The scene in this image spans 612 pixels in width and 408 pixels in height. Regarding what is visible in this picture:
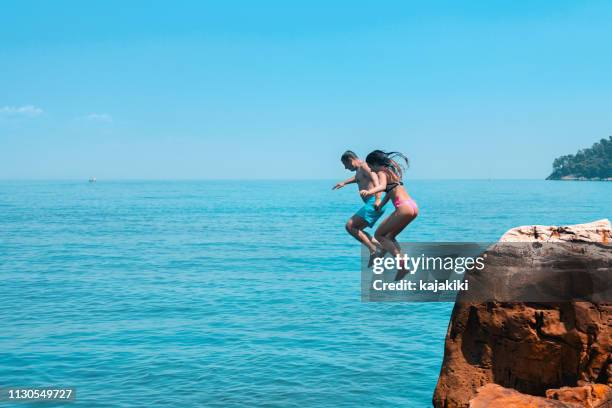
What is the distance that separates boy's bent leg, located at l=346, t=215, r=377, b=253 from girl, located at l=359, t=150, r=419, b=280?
587mm

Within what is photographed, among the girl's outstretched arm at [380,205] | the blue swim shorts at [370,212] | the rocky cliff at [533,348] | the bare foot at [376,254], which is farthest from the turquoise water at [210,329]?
the rocky cliff at [533,348]

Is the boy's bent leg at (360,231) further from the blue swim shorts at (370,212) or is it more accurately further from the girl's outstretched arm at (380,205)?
the girl's outstretched arm at (380,205)

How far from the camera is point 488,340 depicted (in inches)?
364

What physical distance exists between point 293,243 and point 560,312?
37793mm

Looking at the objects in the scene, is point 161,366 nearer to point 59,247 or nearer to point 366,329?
point 366,329

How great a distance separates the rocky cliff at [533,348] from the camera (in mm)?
8391

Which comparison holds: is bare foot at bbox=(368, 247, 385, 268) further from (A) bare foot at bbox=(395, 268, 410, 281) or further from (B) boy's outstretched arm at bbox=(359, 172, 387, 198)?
(B) boy's outstretched arm at bbox=(359, 172, 387, 198)

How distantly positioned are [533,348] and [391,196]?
3532 millimetres

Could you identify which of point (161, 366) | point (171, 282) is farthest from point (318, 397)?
point (171, 282)

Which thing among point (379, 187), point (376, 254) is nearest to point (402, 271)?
point (376, 254)

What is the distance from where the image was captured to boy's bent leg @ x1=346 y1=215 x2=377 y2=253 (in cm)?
1198

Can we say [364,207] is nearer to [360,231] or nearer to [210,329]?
[360,231]

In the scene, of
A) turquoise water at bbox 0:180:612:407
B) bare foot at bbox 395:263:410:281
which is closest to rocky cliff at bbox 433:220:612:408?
bare foot at bbox 395:263:410:281

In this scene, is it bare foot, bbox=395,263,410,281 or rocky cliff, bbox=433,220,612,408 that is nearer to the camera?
rocky cliff, bbox=433,220,612,408
